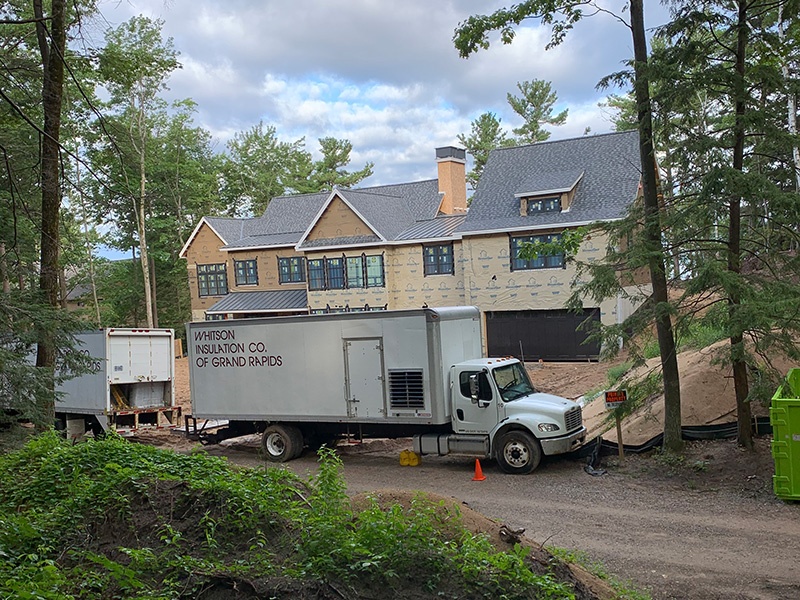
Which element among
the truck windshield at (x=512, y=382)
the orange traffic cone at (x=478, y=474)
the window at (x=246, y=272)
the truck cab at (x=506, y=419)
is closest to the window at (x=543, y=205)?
the window at (x=246, y=272)

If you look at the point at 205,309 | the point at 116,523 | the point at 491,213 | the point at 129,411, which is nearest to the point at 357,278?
the point at 491,213

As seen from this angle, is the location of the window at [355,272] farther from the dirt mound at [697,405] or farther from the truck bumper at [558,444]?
the truck bumper at [558,444]

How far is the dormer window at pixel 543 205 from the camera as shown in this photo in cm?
3566

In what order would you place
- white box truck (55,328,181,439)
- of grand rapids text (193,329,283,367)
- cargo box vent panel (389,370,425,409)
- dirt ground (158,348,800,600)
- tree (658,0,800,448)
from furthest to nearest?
white box truck (55,328,181,439), of grand rapids text (193,329,283,367), cargo box vent panel (389,370,425,409), tree (658,0,800,448), dirt ground (158,348,800,600)

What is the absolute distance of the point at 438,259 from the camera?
39.3 m

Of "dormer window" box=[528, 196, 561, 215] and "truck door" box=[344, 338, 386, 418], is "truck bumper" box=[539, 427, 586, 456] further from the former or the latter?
"dormer window" box=[528, 196, 561, 215]

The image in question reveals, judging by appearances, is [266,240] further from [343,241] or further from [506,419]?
[506,419]

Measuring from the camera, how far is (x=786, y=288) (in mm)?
13039

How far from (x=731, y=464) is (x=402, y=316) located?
6.96 meters

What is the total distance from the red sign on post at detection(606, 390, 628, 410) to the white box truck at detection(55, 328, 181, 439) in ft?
41.7

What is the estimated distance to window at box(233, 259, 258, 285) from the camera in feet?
154

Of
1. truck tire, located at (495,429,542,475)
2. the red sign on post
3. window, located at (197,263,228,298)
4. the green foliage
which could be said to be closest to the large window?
window, located at (197,263,228,298)

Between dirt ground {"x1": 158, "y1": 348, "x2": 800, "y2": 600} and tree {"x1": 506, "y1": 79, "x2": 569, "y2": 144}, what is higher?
tree {"x1": 506, "y1": 79, "x2": 569, "y2": 144}

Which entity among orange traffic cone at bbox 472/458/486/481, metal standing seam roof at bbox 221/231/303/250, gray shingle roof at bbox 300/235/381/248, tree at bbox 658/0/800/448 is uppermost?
metal standing seam roof at bbox 221/231/303/250
